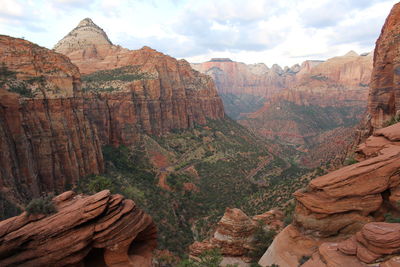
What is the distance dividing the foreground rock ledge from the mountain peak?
101279 mm

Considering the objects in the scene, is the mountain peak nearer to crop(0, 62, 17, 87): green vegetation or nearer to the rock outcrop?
crop(0, 62, 17, 87): green vegetation

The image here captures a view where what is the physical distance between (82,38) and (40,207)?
371 feet

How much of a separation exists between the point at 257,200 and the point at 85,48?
88.1 meters

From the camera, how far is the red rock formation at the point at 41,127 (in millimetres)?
29203

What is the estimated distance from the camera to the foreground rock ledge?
1277 centimetres

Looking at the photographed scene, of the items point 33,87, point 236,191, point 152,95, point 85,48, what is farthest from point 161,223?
point 85,48

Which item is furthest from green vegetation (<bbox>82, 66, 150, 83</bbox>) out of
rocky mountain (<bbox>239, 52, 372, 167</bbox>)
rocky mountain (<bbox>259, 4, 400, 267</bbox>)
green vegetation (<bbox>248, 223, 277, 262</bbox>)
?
rocky mountain (<bbox>239, 52, 372, 167</bbox>)

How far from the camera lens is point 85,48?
10000 centimetres

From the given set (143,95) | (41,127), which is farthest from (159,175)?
(41,127)

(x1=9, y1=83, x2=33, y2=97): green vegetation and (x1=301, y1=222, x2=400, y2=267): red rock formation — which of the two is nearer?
(x1=301, y1=222, x2=400, y2=267): red rock formation

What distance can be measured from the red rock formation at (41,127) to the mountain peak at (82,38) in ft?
228

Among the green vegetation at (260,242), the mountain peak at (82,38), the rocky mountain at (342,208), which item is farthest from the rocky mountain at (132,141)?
the rocky mountain at (342,208)

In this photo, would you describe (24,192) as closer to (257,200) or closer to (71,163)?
(71,163)

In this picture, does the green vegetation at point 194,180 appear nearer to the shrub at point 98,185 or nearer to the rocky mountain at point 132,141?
the shrub at point 98,185
